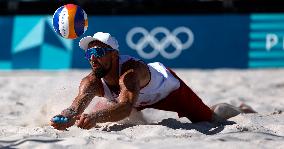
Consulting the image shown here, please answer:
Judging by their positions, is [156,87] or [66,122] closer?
[66,122]

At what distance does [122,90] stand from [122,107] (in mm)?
145

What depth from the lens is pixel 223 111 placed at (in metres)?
5.29

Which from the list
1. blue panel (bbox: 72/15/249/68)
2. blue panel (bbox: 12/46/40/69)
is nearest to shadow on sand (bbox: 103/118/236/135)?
blue panel (bbox: 72/15/249/68)

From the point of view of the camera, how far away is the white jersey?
4.69 metres

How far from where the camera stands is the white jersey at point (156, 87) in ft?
15.4

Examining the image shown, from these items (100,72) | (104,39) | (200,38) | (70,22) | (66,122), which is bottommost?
(66,122)

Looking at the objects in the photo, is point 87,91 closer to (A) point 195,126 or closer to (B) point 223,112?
(A) point 195,126

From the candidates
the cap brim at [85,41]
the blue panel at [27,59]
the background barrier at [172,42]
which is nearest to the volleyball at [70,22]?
the cap brim at [85,41]

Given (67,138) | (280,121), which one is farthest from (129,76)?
(280,121)

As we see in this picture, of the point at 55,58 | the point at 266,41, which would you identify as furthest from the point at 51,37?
the point at 266,41

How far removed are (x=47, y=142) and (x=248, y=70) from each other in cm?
623

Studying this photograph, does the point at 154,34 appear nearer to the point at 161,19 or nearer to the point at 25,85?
the point at 161,19

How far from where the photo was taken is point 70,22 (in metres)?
4.44

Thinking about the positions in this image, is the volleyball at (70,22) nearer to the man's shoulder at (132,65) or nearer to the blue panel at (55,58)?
the man's shoulder at (132,65)
